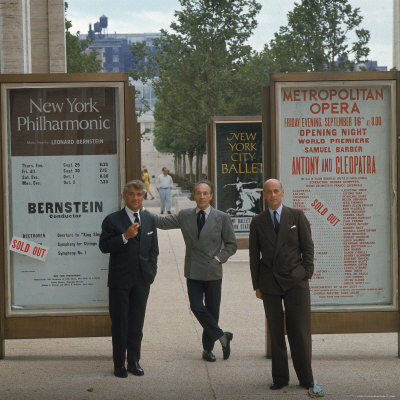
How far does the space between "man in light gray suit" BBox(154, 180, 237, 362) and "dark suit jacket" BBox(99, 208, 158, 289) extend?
0.54 metres

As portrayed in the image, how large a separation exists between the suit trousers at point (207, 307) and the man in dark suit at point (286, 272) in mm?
1048

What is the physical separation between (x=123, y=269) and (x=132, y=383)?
0.91m

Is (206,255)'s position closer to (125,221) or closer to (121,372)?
(125,221)

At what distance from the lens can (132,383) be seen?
688 cm

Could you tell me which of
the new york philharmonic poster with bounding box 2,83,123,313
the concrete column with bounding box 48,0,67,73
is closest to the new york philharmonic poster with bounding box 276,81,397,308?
the new york philharmonic poster with bounding box 2,83,123,313

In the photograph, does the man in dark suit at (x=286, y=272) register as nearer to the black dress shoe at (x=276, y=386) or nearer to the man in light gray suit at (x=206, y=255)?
the black dress shoe at (x=276, y=386)

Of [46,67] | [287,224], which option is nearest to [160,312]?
[287,224]

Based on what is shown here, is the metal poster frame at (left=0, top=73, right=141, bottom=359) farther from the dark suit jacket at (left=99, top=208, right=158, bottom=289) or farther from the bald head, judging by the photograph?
the bald head

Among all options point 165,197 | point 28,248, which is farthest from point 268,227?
point 165,197

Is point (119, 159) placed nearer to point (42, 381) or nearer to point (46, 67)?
point (42, 381)

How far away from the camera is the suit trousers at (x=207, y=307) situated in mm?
7684

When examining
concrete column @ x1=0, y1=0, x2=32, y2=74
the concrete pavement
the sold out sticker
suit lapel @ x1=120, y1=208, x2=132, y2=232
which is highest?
concrete column @ x1=0, y1=0, x2=32, y2=74

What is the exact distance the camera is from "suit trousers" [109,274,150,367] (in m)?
7.06

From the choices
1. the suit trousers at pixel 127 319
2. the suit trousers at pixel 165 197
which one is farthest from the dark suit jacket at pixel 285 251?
the suit trousers at pixel 165 197
